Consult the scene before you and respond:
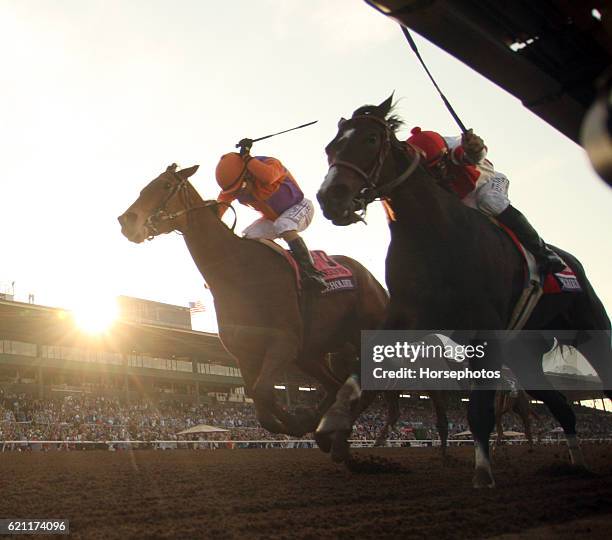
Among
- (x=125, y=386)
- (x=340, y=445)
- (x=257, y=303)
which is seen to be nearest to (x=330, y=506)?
(x=340, y=445)

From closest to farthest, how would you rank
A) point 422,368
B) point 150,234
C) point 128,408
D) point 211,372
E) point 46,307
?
point 422,368, point 150,234, point 46,307, point 128,408, point 211,372

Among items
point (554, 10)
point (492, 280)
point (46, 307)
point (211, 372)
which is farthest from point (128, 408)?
point (554, 10)

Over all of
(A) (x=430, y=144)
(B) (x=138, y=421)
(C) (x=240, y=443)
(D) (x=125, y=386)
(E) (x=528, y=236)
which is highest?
(A) (x=430, y=144)

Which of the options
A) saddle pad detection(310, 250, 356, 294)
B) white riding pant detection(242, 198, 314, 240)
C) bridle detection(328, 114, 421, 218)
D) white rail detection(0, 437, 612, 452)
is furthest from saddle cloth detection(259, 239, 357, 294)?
white rail detection(0, 437, 612, 452)

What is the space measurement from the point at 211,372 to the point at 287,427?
144 ft

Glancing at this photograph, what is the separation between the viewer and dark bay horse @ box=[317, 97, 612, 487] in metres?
4.75

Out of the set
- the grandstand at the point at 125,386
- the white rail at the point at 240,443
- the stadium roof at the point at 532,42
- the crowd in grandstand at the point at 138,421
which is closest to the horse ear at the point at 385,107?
the stadium roof at the point at 532,42

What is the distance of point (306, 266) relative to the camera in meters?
6.94

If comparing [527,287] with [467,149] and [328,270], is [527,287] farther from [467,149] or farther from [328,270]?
[328,270]

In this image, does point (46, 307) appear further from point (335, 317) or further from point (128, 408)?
point (335, 317)

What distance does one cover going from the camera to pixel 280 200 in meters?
7.25

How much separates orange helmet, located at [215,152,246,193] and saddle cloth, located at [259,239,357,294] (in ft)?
2.16

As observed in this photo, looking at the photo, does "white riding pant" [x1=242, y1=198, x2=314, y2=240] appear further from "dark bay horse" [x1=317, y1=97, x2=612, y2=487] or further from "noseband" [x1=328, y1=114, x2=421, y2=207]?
"noseband" [x1=328, y1=114, x2=421, y2=207]

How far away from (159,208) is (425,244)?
292 cm
